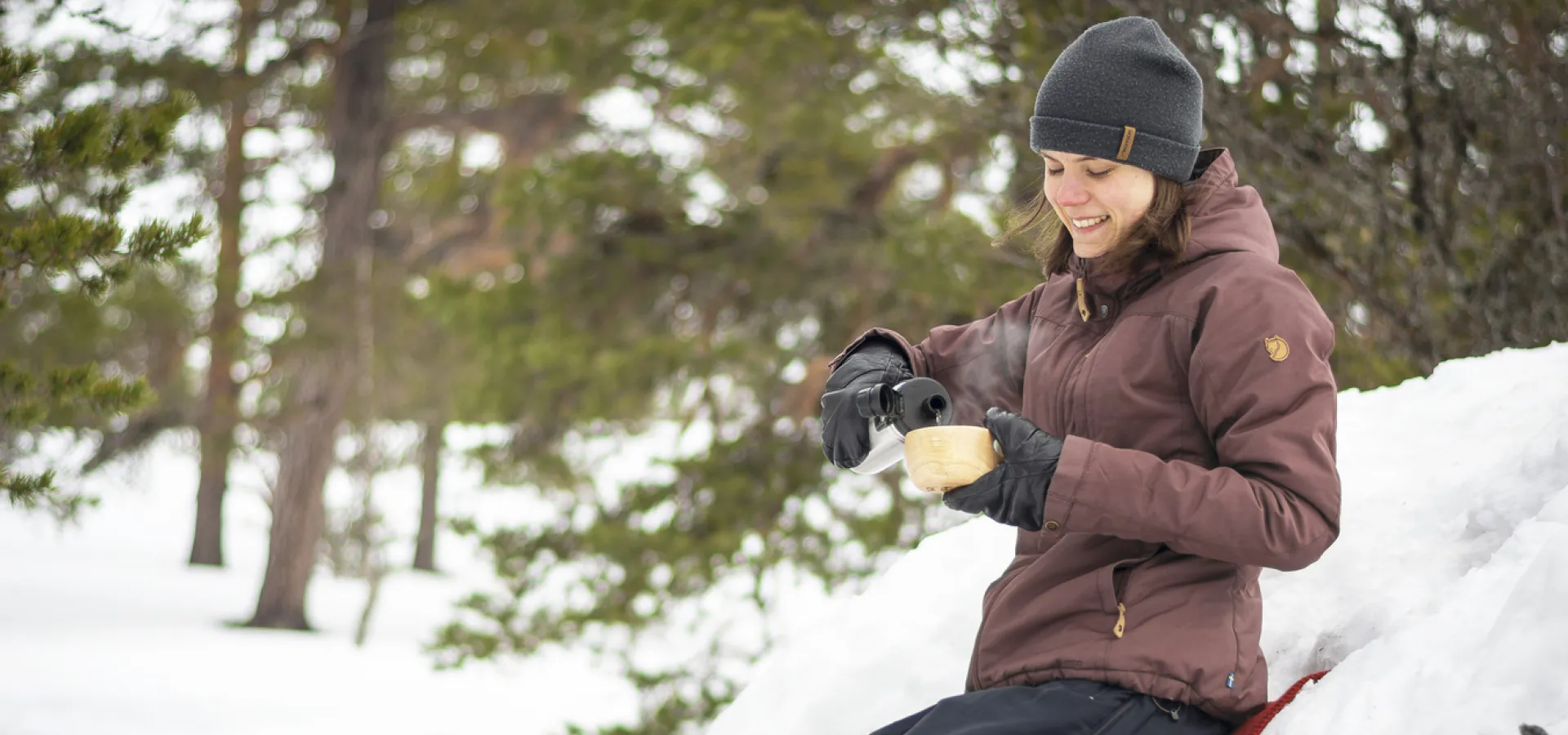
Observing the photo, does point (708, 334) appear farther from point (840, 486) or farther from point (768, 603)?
point (768, 603)

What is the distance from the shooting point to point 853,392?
178 cm

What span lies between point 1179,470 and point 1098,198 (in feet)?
1.38

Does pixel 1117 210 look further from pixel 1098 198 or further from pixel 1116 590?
pixel 1116 590

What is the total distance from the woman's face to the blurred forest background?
69.8 inches

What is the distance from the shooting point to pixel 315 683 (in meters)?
11.0

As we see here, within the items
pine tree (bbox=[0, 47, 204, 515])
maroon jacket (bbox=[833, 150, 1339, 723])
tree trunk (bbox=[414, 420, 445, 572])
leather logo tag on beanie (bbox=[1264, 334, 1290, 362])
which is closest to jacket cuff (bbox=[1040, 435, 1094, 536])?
maroon jacket (bbox=[833, 150, 1339, 723])

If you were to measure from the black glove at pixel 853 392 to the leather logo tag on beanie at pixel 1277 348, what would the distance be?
1.79 ft

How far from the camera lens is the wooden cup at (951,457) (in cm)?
153

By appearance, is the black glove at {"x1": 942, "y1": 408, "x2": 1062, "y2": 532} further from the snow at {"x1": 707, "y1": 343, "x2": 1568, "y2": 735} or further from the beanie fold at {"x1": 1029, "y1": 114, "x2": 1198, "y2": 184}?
the snow at {"x1": 707, "y1": 343, "x2": 1568, "y2": 735}

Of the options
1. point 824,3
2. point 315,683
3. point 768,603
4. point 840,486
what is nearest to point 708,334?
point 840,486

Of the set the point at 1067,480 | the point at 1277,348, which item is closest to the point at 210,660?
the point at 1067,480

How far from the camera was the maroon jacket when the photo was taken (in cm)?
144

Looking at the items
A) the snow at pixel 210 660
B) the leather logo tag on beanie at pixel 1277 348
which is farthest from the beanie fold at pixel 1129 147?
the snow at pixel 210 660

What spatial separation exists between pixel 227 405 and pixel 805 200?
23.7 feet
